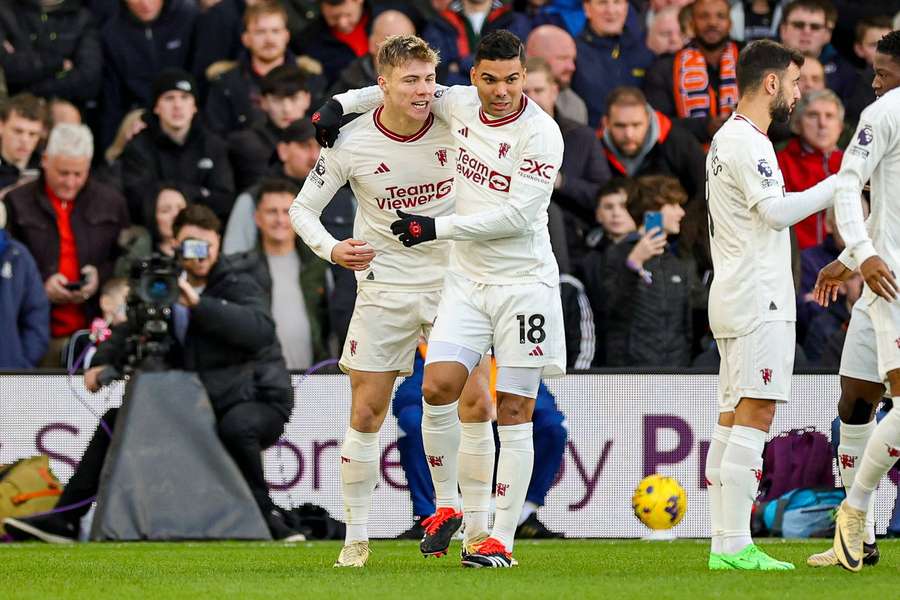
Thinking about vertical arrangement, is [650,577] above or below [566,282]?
below

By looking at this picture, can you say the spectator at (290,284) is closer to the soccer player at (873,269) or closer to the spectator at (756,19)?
the spectator at (756,19)

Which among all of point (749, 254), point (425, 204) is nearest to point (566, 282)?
point (425, 204)

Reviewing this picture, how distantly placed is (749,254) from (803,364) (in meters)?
4.42

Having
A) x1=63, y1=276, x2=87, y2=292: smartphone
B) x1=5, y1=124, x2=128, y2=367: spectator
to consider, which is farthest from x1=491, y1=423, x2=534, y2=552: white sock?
x1=5, y1=124, x2=128, y2=367: spectator

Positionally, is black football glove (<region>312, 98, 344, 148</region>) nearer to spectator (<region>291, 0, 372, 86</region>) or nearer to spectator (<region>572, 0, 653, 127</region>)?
spectator (<region>572, 0, 653, 127</region>)

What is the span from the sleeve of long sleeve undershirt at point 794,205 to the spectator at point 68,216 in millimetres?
7087

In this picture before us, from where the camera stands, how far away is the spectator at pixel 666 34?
15.6m

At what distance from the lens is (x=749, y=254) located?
8.32m

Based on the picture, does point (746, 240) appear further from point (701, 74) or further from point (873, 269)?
point (701, 74)

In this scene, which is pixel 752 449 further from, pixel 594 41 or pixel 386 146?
pixel 594 41

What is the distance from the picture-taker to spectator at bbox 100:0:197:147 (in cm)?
1590

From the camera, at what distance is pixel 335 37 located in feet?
52.3

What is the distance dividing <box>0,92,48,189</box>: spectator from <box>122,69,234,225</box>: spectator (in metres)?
0.77

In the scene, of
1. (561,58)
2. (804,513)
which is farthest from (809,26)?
(804,513)
